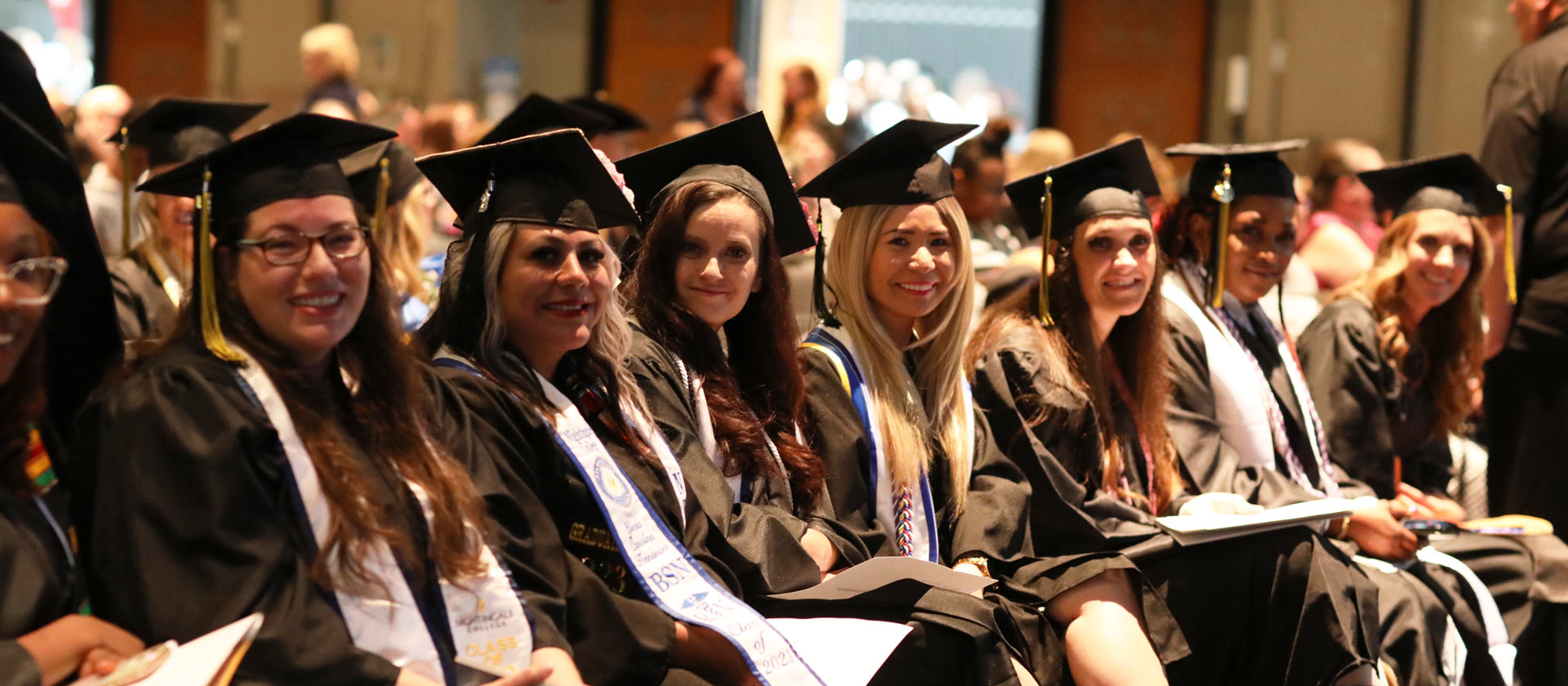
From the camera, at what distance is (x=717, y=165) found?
3.51 meters

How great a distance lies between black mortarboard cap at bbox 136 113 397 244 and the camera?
7.82ft

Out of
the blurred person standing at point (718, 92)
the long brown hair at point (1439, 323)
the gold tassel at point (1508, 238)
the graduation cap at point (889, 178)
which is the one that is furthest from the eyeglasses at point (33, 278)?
the blurred person standing at point (718, 92)

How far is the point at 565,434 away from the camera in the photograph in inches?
112

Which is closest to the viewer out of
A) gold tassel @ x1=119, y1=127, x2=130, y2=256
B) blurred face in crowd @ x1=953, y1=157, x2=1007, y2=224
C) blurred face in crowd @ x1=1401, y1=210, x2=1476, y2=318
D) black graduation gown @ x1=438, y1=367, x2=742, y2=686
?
black graduation gown @ x1=438, y1=367, x2=742, y2=686

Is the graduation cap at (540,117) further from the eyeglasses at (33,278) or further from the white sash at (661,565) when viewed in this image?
the eyeglasses at (33,278)

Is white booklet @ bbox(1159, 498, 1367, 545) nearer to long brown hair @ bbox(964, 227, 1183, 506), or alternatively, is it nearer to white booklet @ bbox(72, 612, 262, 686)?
long brown hair @ bbox(964, 227, 1183, 506)

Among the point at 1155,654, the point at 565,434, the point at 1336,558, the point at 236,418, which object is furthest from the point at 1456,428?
the point at 236,418

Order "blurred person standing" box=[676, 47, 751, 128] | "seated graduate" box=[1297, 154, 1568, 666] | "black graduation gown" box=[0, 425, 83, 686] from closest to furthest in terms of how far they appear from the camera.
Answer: "black graduation gown" box=[0, 425, 83, 686]
"seated graduate" box=[1297, 154, 1568, 666]
"blurred person standing" box=[676, 47, 751, 128]

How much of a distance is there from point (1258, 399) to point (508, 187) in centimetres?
249

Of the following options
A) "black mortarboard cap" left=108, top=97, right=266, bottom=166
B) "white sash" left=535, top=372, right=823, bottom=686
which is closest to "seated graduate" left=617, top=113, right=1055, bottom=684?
"white sash" left=535, top=372, right=823, bottom=686

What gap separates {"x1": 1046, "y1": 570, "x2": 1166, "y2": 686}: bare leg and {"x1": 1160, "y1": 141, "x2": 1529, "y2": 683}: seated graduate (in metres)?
0.80

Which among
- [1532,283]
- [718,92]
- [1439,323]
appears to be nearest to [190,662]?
[1439,323]

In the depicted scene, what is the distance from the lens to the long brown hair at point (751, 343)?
337 cm

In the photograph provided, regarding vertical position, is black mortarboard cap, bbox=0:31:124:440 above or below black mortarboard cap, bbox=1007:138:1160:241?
below
